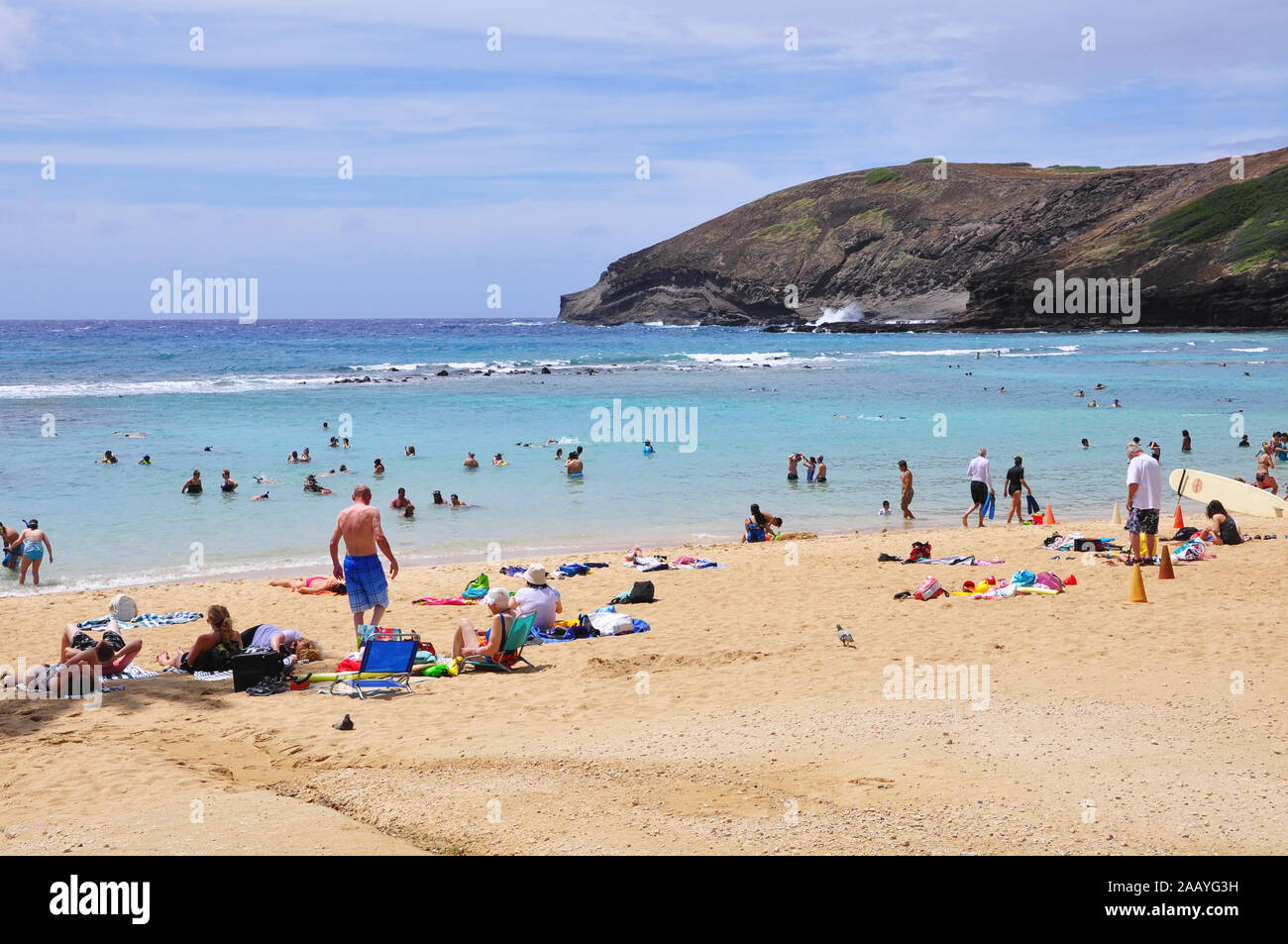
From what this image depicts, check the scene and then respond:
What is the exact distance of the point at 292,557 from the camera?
1728 centimetres

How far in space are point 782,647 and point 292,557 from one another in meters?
10.00

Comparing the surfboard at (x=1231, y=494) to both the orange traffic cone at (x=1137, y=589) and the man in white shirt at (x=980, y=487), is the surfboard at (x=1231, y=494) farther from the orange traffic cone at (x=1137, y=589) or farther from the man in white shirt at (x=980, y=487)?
the orange traffic cone at (x=1137, y=589)

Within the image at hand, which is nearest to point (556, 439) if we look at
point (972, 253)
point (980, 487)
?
point (980, 487)

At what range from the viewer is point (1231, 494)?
731 inches

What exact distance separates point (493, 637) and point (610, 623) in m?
1.77

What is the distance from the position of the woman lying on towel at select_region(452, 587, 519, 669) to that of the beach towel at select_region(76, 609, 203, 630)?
14.5ft

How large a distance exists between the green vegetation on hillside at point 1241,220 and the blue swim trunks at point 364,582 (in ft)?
319

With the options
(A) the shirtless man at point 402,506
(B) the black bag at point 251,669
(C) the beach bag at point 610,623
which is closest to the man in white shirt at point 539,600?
(C) the beach bag at point 610,623

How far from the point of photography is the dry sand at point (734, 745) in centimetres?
588

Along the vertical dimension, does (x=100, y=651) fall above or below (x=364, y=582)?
below

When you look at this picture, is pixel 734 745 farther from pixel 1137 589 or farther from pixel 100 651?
pixel 1137 589
